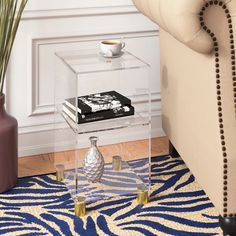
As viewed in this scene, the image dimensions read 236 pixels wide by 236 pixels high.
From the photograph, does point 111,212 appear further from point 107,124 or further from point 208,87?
point 208,87

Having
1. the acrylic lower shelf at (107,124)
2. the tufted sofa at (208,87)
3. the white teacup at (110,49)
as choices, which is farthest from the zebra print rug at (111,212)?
the white teacup at (110,49)

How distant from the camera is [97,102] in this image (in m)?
2.25

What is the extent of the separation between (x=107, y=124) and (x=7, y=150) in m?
0.40

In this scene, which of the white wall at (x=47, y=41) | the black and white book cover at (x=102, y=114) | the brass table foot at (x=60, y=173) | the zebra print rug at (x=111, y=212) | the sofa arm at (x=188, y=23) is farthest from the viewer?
the white wall at (x=47, y=41)

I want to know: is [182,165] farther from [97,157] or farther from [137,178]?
[97,157]

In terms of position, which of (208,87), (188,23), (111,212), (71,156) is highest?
(188,23)

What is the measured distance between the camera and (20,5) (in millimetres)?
2400

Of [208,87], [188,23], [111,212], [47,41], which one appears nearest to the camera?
[188,23]

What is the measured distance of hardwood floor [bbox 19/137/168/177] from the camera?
8.13ft

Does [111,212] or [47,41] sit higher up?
[47,41]

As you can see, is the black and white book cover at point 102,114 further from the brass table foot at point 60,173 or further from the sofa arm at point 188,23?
the sofa arm at point 188,23

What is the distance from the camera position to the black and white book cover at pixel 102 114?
2.18 m

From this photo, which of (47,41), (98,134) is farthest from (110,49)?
(98,134)

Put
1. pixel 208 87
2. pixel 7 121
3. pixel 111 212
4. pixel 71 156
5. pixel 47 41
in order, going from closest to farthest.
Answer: pixel 208 87
pixel 111 212
pixel 7 121
pixel 71 156
pixel 47 41
